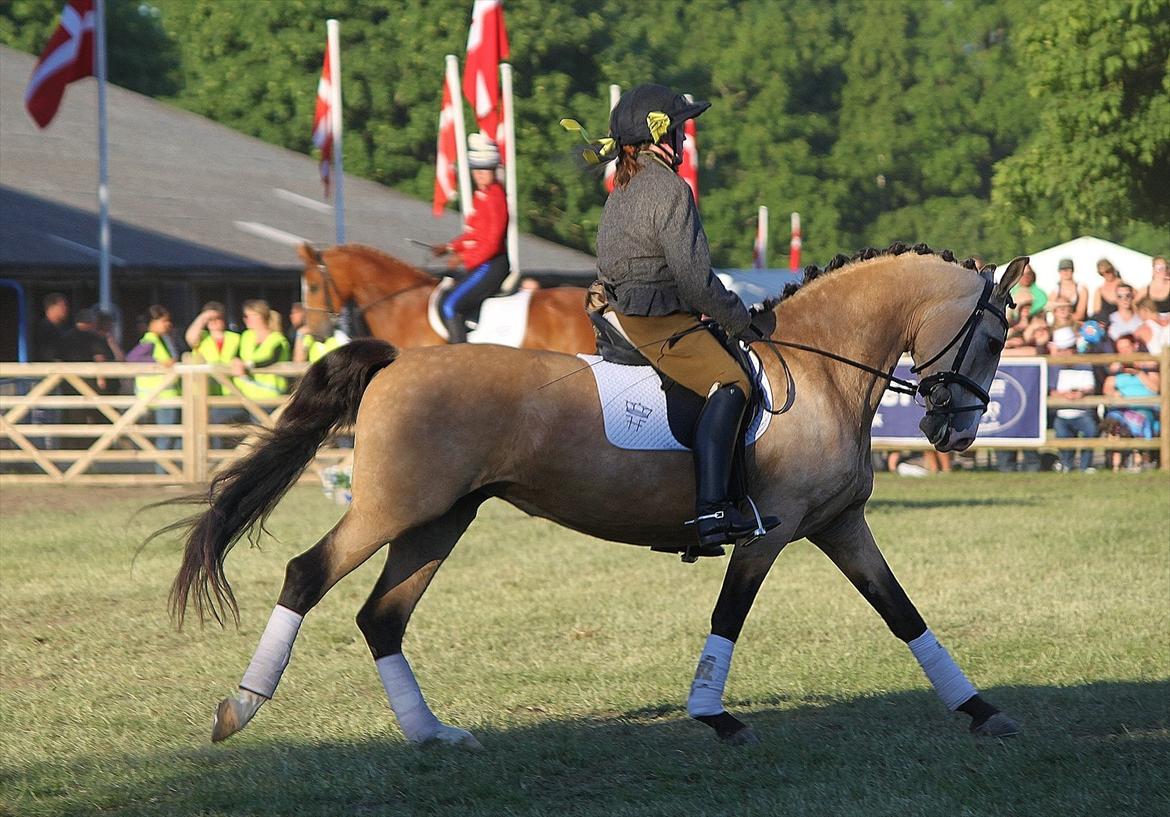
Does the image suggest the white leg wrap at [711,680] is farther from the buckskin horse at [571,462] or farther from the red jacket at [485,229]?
the red jacket at [485,229]

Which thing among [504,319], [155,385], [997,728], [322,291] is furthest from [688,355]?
[155,385]

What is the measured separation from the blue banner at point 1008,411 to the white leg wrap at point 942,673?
12041 millimetres

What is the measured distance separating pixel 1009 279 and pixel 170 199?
26408 mm

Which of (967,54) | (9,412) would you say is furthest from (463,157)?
(967,54)

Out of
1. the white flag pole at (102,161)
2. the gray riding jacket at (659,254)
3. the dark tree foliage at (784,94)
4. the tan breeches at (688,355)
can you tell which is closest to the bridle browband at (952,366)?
the tan breeches at (688,355)

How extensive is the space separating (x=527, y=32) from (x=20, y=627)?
38.3 metres

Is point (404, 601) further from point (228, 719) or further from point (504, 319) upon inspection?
point (504, 319)

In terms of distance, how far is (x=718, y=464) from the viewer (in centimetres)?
645

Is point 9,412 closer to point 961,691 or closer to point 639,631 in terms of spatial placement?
point 639,631

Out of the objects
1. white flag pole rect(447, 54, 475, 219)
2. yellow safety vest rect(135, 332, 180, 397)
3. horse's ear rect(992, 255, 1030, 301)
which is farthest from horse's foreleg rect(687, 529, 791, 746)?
white flag pole rect(447, 54, 475, 219)

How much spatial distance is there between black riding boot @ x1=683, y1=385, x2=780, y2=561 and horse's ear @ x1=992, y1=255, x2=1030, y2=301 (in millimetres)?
1288

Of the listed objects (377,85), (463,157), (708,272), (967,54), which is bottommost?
(708,272)

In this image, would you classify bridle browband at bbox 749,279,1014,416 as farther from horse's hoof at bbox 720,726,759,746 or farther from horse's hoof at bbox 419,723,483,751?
horse's hoof at bbox 419,723,483,751

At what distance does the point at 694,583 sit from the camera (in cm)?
1162
